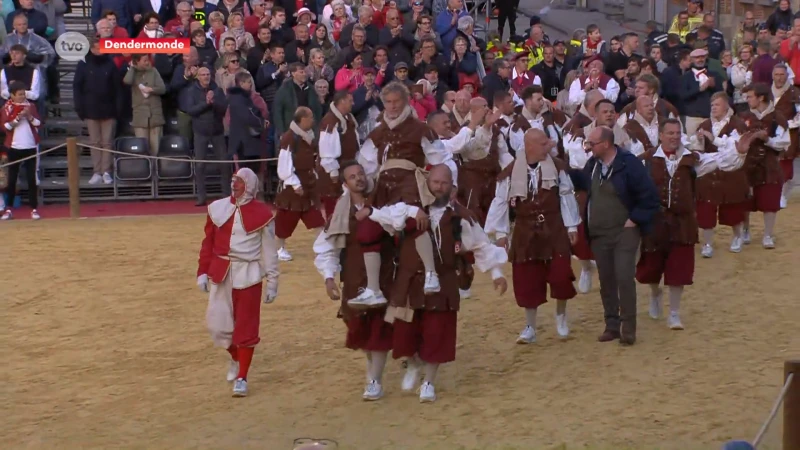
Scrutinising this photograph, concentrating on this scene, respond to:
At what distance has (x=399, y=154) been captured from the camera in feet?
32.1

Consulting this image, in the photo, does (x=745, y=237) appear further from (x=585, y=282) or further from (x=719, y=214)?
(x=585, y=282)

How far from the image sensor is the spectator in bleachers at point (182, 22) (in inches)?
768

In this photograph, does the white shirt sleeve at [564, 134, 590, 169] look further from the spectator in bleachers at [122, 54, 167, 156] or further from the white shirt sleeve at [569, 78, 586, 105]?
the spectator in bleachers at [122, 54, 167, 156]

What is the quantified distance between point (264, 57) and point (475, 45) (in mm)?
3506

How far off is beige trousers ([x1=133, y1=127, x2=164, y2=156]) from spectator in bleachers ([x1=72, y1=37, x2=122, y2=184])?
38cm

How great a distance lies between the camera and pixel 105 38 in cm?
1888

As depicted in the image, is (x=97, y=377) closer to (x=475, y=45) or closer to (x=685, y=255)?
(x=685, y=255)

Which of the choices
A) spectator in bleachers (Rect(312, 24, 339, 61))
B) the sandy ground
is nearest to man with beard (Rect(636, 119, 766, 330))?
Answer: the sandy ground

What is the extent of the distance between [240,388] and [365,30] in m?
10.4

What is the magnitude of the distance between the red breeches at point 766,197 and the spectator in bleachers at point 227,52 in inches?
297

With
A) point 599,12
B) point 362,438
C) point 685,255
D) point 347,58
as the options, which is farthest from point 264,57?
point 599,12

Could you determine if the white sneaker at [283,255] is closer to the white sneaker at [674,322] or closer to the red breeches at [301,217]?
the red breeches at [301,217]

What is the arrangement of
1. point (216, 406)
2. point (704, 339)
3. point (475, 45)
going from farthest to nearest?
→ point (475, 45) → point (704, 339) → point (216, 406)

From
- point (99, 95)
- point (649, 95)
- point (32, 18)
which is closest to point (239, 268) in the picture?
point (649, 95)
